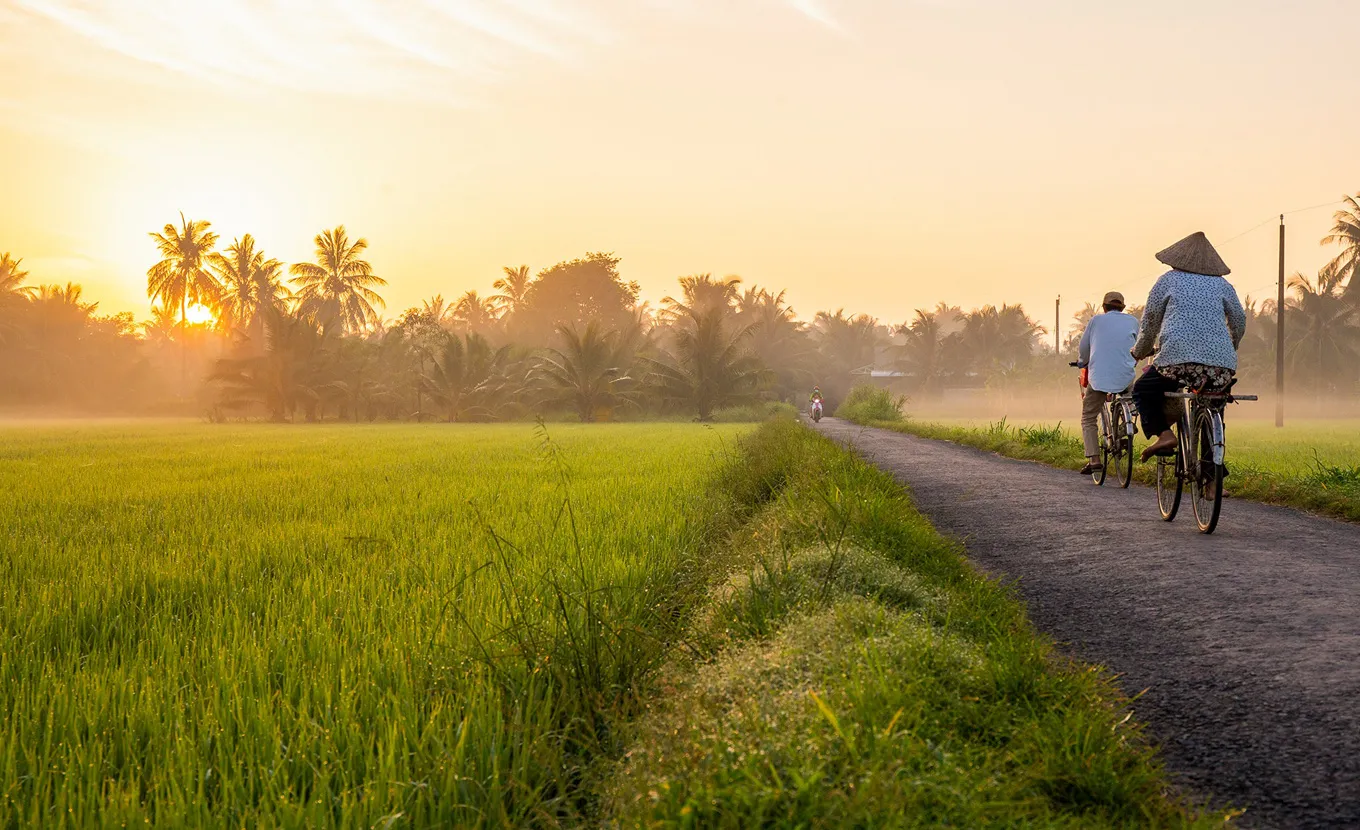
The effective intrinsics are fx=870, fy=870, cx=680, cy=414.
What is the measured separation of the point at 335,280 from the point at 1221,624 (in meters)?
58.7

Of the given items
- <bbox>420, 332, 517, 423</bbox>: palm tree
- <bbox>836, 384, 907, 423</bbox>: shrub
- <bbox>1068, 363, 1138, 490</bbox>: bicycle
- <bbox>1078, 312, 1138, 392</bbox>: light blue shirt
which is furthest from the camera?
<bbox>420, 332, 517, 423</bbox>: palm tree

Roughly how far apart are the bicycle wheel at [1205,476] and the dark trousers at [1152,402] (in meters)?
0.63

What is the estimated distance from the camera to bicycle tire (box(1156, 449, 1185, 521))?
17.1 ft

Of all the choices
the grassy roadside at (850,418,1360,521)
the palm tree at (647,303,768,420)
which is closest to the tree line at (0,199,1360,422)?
the palm tree at (647,303,768,420)

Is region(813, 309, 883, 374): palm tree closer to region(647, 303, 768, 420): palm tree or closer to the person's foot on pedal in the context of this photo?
region(647, 303, 768, 420): palm tree

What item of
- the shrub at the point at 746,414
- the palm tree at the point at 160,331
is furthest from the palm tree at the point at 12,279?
the shrub at the point at 746,414

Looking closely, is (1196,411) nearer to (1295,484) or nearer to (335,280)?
(1295,484)

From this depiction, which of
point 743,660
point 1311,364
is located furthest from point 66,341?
point 1311,364

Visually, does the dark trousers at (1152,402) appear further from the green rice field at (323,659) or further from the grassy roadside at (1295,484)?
the green rice field at (323,659)

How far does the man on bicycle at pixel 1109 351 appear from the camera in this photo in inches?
291

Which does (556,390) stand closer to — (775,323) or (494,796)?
(775,323)

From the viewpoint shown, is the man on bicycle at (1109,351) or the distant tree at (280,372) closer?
the man on bicycle at (1109,351)

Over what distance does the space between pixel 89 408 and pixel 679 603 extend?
203 ft

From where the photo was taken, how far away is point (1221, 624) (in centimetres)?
291
